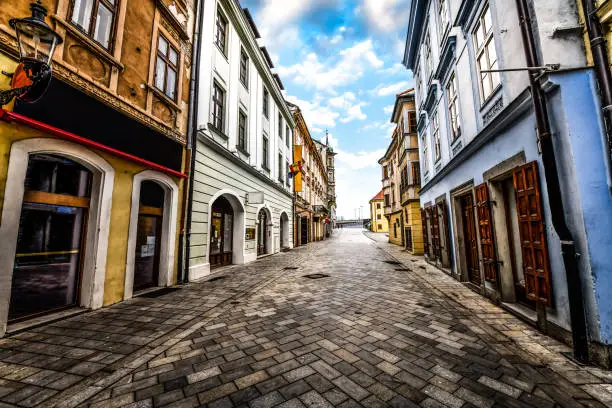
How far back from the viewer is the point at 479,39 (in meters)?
6.21

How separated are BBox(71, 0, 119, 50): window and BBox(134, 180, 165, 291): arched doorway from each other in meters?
3.36

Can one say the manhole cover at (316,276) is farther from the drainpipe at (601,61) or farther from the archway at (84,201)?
the drainpipe at (601,61)

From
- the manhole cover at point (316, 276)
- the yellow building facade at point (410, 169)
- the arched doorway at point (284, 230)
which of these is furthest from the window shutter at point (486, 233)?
the arched doorway at point (284, 230)

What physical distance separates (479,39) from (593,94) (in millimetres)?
3919

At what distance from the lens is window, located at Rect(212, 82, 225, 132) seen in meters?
9.89

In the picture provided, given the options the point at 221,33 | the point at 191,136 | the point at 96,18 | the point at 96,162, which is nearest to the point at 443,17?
the point at 221,33

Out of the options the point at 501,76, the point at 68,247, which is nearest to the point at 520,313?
the point at 501,76

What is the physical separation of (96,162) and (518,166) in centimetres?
805

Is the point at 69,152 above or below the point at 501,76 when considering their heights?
below

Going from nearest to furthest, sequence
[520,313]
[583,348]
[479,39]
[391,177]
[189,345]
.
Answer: [583,348], [189,345], [520,313], [479,39], [391,177]

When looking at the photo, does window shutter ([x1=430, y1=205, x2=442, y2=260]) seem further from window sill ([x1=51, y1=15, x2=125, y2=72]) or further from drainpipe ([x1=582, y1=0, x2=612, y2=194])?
window sill ([x1=51, y1=15, x2=125, y2=72])

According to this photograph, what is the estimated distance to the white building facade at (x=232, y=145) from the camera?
873 cm

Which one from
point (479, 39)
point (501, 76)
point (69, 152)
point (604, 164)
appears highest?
point (479, 39)

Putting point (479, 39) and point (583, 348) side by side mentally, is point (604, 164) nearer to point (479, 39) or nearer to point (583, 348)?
point (583, 348)
